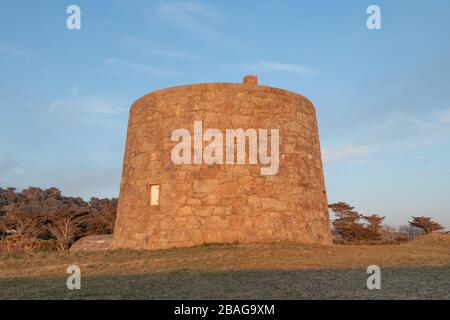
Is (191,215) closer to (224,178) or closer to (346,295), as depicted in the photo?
(224,178)

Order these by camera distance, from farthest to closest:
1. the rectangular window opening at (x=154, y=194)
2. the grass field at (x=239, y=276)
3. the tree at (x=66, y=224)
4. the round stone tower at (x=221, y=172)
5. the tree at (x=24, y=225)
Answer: the tree at (x=66, y=224) → the tree at (x=24, y=225) → the rectangular window opening at (x=154, y=194) → the round stone tower at (x=221, y=172) → the grass field at (x=239, y=276)

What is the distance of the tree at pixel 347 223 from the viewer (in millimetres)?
24703

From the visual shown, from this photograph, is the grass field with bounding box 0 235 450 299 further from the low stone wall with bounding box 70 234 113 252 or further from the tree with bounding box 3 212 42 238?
the tree with bounding box 3 212 42 238

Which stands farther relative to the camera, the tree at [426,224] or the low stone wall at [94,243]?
the tree at [426,224]

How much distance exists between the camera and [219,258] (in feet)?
24.7

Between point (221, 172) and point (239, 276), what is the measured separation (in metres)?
4.64

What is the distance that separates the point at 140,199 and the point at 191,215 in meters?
1.60

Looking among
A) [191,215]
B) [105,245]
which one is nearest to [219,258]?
[191,215]

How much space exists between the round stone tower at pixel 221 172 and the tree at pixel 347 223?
14.4 m

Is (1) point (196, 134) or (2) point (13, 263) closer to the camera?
(2) point (13, 263)

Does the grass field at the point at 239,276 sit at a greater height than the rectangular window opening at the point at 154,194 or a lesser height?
lesser

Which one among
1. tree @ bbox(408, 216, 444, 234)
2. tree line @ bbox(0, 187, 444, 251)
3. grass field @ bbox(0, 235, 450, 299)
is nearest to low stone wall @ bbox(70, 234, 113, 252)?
tree line @ bbox(0, 187, 444, 251)

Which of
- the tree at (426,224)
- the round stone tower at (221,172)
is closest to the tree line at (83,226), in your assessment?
the tree at (426,224)

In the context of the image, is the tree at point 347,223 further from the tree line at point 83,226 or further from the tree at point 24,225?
the tree at point 24,225
